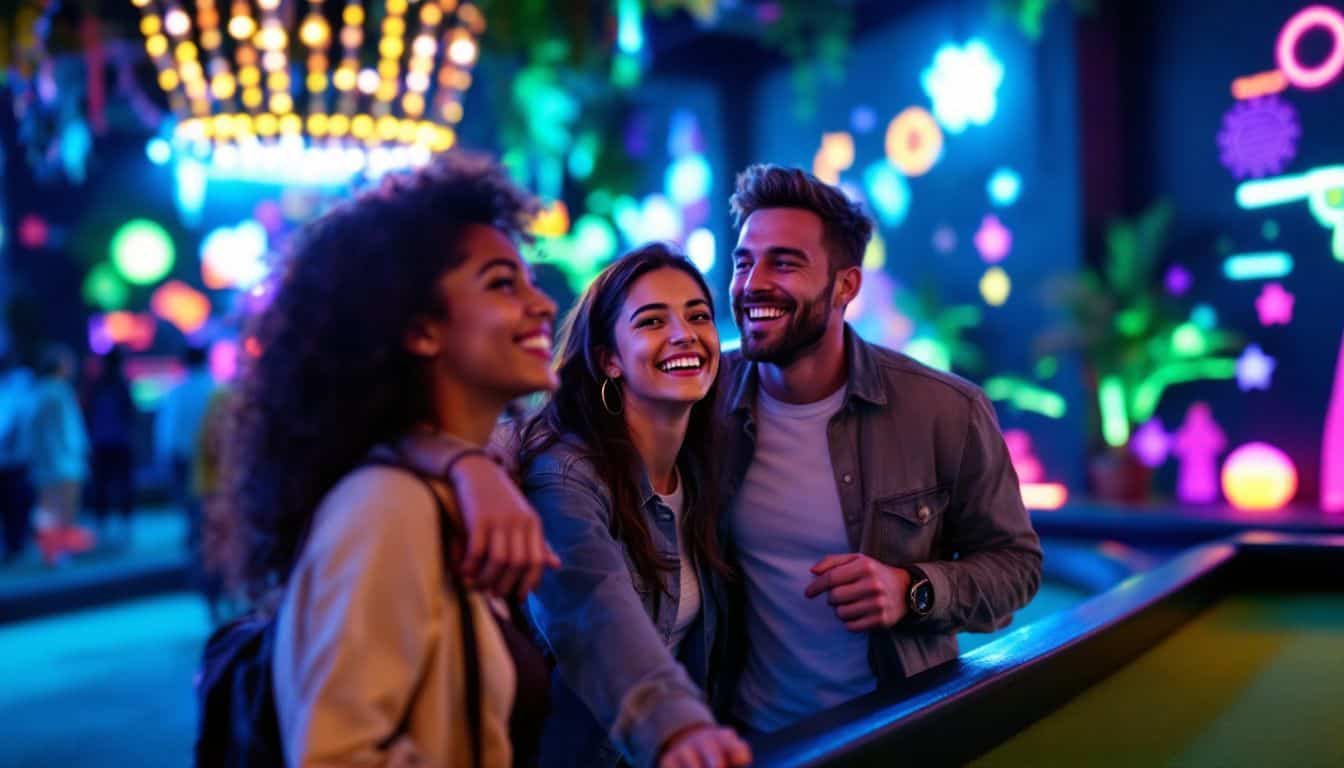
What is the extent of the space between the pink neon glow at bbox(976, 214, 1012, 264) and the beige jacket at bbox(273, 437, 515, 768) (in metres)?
7.97

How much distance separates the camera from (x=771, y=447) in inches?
82.0

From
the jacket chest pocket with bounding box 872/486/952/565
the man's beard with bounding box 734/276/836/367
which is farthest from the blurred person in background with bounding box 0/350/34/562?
the jacket chest pocket with bounding box 872/486/952/565

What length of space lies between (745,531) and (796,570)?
4.6 inches

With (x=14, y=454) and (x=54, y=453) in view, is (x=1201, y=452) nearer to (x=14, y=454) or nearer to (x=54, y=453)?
(x=54, y=453)

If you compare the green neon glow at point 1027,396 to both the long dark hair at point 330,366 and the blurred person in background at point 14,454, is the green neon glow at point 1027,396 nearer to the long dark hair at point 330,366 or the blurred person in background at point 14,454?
the blurred person in background at point 14,454

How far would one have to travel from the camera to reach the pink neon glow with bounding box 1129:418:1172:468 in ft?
24.1

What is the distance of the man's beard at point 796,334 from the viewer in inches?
80.5

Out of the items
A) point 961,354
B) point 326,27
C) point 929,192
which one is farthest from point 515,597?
point 929,192

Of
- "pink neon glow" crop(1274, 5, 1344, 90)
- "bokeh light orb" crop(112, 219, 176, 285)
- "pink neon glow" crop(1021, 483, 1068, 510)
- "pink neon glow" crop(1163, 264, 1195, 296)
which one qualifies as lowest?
"pink neon glow" crop(1021, 483, 1068, 510)

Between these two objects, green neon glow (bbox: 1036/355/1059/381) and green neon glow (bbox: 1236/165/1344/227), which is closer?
green neon glow (bbox: 1236/165/1344/227)

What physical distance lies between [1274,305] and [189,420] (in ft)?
21.7

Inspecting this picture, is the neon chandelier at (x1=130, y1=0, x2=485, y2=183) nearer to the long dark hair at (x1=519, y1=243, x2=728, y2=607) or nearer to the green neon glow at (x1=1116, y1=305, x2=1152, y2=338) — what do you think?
the long dark hair at (x1=519, y1=243, x2=728, y2=607)

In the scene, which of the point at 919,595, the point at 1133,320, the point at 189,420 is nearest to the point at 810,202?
the point at 919,595

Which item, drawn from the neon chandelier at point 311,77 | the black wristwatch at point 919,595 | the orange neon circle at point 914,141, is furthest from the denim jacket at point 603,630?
the orange neon circle at point 914,141
